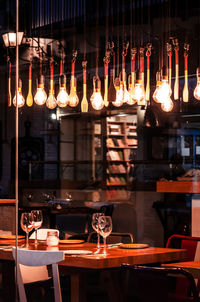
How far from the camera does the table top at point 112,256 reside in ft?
10.3

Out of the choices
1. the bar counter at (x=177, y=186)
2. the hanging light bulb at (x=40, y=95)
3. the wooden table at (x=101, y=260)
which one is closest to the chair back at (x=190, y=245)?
the wooden table at (x=101, y=260)

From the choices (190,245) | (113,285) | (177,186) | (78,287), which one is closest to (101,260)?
(78,287)

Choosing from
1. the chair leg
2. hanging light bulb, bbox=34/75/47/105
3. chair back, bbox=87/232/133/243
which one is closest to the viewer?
the chair leg

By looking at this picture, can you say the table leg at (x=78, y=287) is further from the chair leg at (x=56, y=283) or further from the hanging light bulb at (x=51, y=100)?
the hanging light bulb at (x=51, y=100)

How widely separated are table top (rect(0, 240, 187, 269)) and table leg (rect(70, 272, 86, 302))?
0.11 meters

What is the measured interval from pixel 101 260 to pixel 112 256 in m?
0.11

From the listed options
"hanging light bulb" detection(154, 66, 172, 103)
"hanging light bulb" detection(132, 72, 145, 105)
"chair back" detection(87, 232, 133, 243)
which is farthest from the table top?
"hanging light bulb" detection(132, 72, 145, 105)

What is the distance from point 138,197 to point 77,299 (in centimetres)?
481

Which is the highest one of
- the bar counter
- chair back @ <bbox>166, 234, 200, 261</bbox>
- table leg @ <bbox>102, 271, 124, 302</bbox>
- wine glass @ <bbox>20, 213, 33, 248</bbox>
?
the bar counter

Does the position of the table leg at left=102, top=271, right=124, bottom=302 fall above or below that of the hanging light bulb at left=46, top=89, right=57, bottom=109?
below

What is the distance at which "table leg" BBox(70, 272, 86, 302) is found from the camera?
3.25 meters

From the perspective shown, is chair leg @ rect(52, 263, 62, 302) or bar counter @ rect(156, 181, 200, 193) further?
bar counter @ rect(156, 181, 200, 193)

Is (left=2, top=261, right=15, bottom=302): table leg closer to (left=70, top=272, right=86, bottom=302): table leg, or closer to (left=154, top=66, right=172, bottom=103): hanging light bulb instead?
(left=70, top=272, right=86, bottom=302): table leg

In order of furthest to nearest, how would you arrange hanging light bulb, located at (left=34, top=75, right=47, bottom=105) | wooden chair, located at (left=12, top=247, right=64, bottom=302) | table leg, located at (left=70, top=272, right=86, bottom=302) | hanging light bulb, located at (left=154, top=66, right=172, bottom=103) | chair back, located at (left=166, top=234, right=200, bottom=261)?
hanging light bulb, located at (left=34, top=75, right=47, bottom=105) < hanging light bulb, located at (left=154, top=66, right=172, bottom=103) < chair back, located at (left=166, top=234, right=200, bottom=261) < table leg, located at (left=70, top=272, right=86, bottom=302) < wooden chair, located at (left=12, top=247, right=64, bottom=302)
